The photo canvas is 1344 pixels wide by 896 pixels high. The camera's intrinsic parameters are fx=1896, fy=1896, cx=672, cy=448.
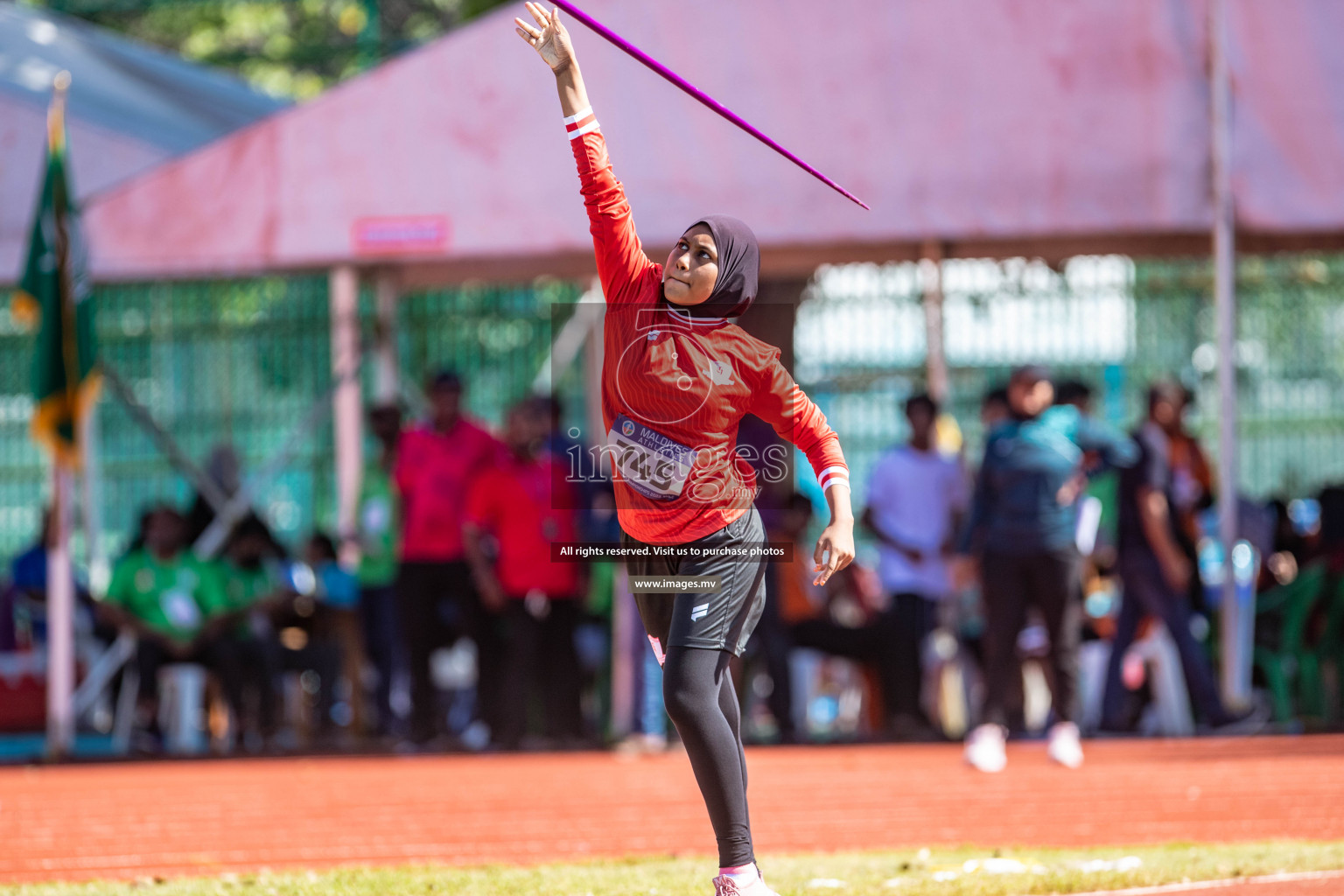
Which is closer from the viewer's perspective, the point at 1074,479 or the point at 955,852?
the point at 955,852

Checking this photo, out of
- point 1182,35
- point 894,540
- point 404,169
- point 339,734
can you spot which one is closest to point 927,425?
point 894,540

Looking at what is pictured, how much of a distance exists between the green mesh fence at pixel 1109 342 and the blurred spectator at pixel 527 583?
9.93 feet

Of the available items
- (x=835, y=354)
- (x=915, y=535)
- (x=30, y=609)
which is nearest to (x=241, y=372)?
(x=30, y=609)

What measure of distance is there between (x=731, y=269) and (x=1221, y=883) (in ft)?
7.62

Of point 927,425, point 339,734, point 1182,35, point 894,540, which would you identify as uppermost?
point 1182,35

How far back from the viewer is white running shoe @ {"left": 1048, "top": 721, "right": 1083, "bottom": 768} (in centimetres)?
895

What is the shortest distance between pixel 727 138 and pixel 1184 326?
586cm

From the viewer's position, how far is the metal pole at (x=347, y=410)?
1101 centimetres

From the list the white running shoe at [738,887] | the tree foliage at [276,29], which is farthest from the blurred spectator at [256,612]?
the tree foliage at [276,29]

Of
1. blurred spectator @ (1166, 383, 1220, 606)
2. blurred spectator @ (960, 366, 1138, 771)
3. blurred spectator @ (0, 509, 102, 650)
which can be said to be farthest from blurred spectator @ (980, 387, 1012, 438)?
blurred spectator @ (0, 509, 102, 650)

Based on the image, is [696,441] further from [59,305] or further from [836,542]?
[59,305]

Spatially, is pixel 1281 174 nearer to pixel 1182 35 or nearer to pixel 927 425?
pixel 1182 35

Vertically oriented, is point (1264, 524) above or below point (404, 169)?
below

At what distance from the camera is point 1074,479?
362 inches
